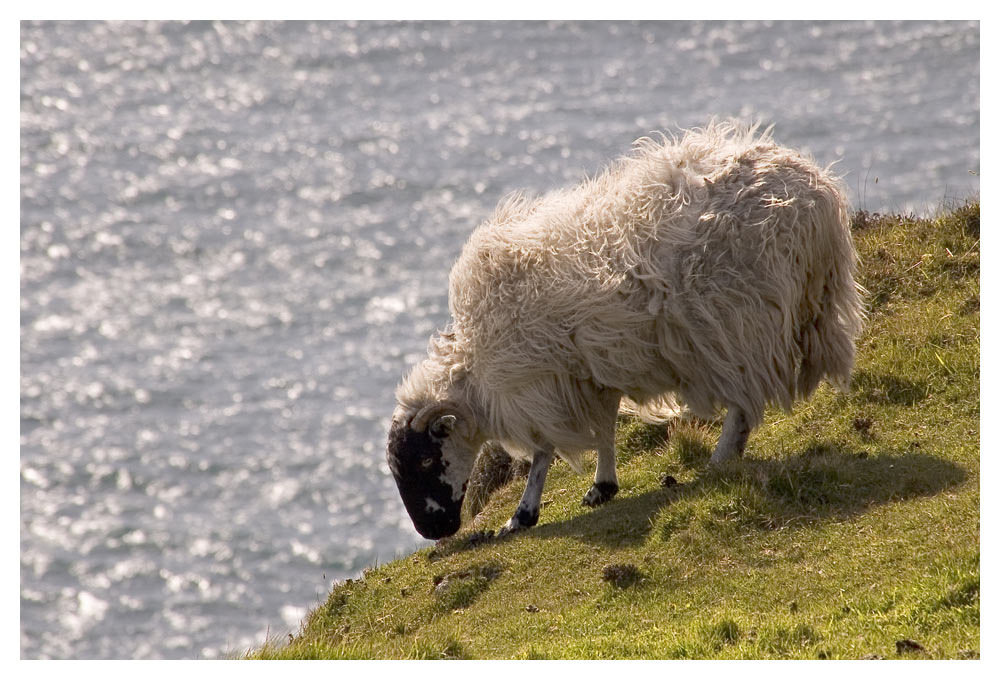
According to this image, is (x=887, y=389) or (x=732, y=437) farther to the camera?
(x=887, y=389)

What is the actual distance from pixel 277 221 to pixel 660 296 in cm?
3450

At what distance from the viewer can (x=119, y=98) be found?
50.9 meters

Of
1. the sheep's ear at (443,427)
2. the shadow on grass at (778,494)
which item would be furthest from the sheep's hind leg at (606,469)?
the sheep's ear at (443,427)

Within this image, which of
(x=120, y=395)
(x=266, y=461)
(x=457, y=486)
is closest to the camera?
(x=457, y=486)

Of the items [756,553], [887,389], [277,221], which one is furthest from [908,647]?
[277,221]

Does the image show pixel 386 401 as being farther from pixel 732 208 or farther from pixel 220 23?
pixel 220 23

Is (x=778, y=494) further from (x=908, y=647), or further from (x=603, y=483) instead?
(x=908, y=647)

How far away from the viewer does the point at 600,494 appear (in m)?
10.8

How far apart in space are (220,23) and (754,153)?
165 feet

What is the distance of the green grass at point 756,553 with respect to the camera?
761cm

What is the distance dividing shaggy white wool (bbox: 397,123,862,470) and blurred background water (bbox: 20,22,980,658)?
16.9 metres

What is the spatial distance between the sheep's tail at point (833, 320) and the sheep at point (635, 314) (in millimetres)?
15
